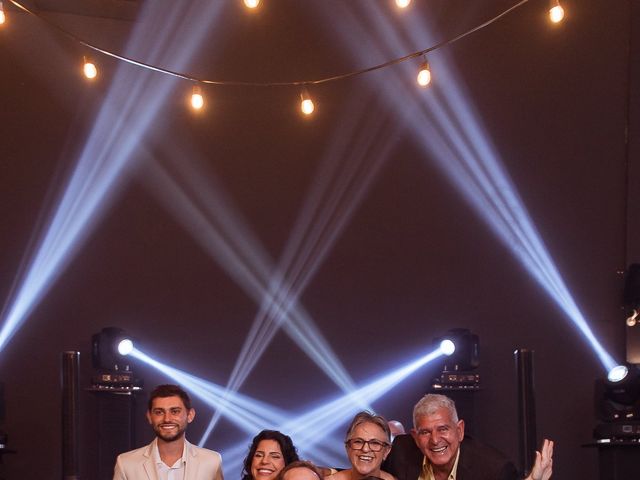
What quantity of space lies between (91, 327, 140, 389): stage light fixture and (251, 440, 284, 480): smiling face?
3.06m

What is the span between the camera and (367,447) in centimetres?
366

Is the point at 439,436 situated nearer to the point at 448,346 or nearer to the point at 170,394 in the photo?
the point at 170,394

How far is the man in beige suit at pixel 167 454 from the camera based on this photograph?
14.2 feet

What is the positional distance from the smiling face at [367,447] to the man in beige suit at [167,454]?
939 mm

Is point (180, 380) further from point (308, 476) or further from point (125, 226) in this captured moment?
point (308, 476)

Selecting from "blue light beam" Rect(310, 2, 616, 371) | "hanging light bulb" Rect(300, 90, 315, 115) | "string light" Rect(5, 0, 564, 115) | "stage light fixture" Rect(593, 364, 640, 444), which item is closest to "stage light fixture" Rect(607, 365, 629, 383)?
"stage light fixture" Rect(593, 364, 640, 444)

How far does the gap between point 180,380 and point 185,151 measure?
157 centimetres

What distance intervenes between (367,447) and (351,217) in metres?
3.92

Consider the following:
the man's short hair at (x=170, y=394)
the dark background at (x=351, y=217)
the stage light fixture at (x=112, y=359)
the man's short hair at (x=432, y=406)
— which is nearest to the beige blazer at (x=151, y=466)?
the man's short hair at (x=170, y=394)

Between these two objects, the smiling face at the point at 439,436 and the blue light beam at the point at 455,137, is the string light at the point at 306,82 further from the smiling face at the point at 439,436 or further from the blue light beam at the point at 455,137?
the smiling face at the point at 439,436

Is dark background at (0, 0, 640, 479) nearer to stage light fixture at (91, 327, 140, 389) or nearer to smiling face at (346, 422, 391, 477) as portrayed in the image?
stage light fixture at (91, 327, 140, 389)

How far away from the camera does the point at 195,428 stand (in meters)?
7.25

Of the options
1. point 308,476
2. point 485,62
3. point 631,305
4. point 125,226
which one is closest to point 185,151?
point 125,226

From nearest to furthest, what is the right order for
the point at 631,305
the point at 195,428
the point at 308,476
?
1. the point at 308,476
2. the point at 631,305
3. the point at 195,428
